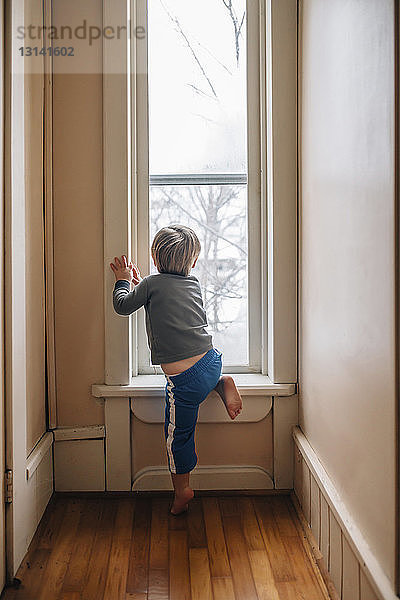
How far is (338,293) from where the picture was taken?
5.79 ft

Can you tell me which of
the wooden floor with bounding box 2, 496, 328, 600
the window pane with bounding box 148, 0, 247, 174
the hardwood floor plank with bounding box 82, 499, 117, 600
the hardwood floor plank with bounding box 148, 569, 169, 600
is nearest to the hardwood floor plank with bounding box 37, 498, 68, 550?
the wooden floor with bounding box 2, 496, 328, 600

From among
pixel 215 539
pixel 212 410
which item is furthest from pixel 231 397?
pixel 215 539

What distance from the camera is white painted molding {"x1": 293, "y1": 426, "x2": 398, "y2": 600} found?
1.35 metres

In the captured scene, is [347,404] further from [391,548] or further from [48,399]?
[48,399]

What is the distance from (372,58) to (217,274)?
129 centimetres

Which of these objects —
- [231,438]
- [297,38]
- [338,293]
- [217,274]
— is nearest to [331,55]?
[297,38]

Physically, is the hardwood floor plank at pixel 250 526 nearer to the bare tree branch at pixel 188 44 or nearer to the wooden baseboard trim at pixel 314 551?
the wooden baseboard trim at pixel 314 551

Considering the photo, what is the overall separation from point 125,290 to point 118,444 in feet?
2.11

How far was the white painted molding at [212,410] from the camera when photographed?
7.93 ft

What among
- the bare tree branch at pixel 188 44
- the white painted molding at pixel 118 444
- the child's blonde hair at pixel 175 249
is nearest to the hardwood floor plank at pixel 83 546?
the white painted molding at pixel 118 444

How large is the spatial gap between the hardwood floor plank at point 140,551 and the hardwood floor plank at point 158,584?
2cm

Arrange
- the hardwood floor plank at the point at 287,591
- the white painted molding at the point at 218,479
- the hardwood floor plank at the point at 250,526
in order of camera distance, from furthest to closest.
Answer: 1. the white painted molding at the point at 218,479
2. the hardwood floor plank at the point at 250,526
3. the hardwood floor plank at the point at 287,591

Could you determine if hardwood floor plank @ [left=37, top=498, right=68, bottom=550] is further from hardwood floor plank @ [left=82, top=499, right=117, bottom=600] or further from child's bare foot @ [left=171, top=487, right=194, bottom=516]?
child's bare foot @ [left=171, top=487, right=194, bottom=516]

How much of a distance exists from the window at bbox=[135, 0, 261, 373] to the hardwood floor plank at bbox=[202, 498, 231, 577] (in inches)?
22.8
